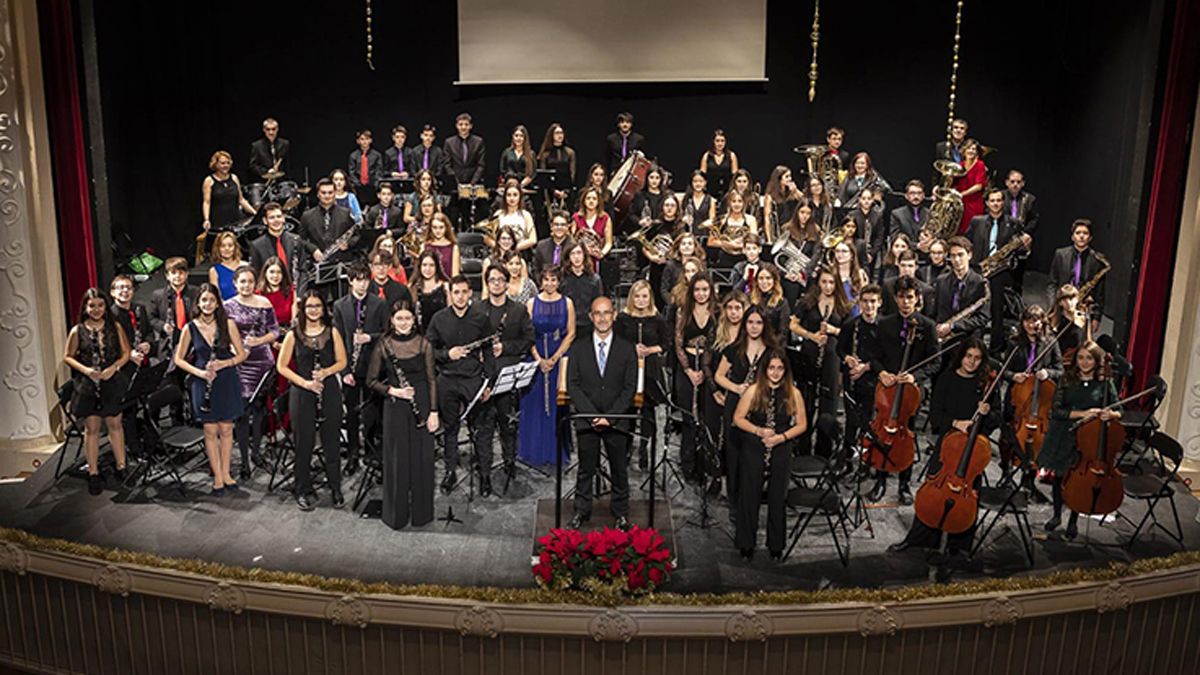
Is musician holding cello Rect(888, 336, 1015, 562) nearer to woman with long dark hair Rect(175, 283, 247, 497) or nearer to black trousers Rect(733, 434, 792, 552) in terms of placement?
black trousers Rect(733, 434, 792, 552)

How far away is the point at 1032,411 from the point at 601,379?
2.82 m

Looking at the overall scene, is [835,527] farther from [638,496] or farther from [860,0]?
[860,0]

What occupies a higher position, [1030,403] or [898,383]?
[898,383]

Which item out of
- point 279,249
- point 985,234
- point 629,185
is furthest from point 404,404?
point 985,234

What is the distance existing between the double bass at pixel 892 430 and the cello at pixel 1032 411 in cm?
75

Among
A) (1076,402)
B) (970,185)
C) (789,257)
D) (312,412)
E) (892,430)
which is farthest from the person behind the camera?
(970,185)

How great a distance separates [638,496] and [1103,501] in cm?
293

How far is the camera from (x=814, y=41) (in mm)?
13742

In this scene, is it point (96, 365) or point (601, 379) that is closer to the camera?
point (601, 379)

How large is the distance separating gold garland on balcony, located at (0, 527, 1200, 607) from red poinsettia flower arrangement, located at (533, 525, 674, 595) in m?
0.07

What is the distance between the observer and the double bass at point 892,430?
7.60 m

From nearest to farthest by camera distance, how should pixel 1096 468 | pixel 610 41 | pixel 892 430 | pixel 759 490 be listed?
pixel 759 490
pixel 1096 468
pixel 892 430
pixel 610 41

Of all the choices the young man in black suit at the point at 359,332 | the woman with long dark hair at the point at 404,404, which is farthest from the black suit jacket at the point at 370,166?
the woman with long dark hair at the point at 404,404

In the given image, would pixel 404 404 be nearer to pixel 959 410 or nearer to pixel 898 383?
pixel 898 383
